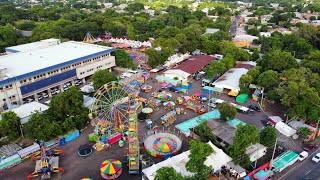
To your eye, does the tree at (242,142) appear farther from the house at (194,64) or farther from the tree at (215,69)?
the house at (194,64)

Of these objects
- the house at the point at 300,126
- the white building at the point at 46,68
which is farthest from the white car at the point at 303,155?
the white building at the point at 46,68

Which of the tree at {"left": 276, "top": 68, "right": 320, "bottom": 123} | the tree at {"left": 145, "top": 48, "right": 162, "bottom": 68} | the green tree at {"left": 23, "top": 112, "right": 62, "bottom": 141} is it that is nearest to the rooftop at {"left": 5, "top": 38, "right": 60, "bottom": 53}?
the tree at {"left": 145, "top": 48, "right": 162, "bottom": 68}

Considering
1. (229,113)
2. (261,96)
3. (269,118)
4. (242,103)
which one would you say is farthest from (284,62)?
(229,113)

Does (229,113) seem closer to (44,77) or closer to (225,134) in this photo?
(225,134)

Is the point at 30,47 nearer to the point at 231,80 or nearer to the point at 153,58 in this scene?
the point at 153,58

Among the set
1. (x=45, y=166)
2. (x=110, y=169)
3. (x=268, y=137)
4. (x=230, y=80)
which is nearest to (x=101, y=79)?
(x=45, y=166)

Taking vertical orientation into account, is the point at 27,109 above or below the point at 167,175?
below
